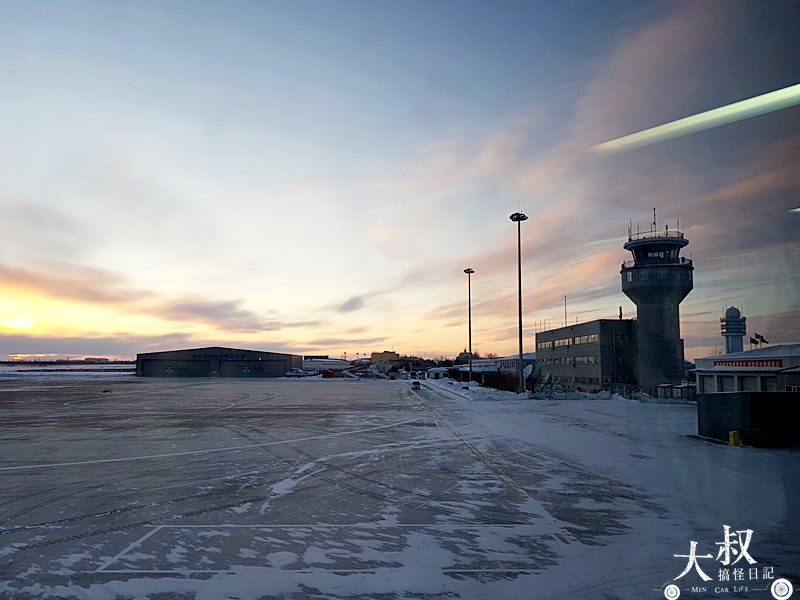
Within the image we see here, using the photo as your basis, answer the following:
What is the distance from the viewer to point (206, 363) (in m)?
109

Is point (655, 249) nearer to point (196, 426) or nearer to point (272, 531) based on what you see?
point (196, 426)

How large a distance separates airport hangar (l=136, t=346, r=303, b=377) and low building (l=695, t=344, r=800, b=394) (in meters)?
89.4

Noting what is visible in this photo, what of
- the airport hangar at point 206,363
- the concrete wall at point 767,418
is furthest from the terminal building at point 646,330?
the airport hangar at point 206,363

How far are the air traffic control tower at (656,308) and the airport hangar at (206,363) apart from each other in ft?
238

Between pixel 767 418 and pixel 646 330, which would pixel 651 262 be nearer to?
pixel 646 330

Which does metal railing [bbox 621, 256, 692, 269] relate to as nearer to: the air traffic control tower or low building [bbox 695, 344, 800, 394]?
the air traffic control tower

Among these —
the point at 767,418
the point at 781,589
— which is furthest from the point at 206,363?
the point at 781,589

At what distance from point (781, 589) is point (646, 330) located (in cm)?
6562

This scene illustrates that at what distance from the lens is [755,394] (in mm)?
19031

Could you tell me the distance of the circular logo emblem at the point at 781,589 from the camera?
6520 millimetres

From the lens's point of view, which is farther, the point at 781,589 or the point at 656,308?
the point at 656,308

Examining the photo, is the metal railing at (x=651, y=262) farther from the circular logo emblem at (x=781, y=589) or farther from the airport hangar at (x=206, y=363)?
the airport hangar at (x=206, y=363)

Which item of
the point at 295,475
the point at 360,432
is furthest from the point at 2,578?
the point at 360,432

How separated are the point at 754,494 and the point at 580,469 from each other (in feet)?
13.9
